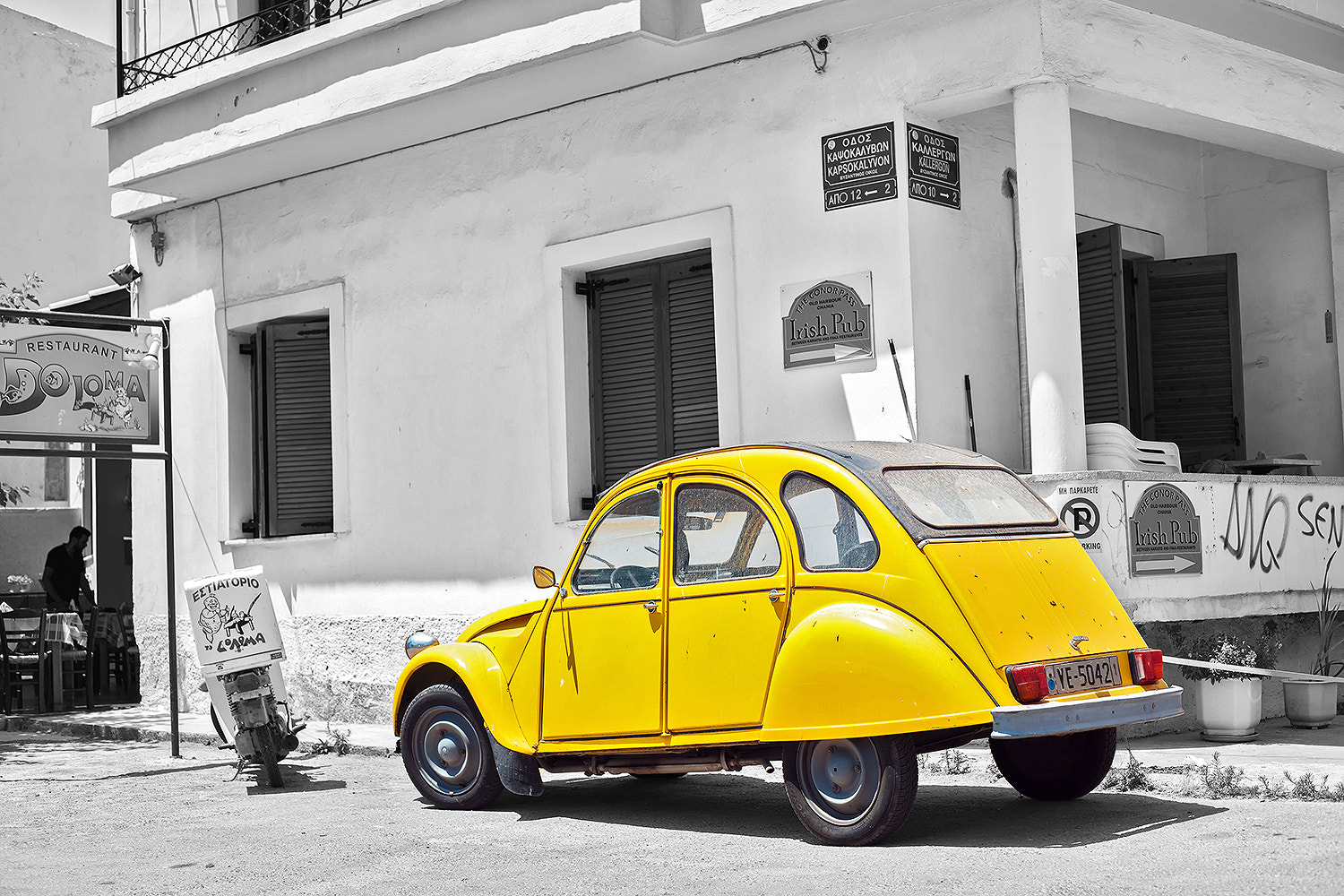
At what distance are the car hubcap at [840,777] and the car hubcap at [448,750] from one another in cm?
209

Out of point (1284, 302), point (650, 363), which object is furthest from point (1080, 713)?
point (1284, 302)

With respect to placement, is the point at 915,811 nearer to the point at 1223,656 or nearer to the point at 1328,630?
the point at 1223,656

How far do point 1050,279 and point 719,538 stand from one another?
342cm

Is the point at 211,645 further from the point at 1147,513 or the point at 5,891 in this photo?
the point at 1147,513

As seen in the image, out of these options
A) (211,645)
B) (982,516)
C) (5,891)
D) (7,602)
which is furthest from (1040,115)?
(7,602)

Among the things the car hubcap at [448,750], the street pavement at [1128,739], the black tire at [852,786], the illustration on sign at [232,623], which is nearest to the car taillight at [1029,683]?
the black tire at [852,786]

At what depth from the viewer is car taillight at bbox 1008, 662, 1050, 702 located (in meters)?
6.14

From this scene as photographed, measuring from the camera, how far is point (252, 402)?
14.1 m

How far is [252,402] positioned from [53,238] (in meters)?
12.4

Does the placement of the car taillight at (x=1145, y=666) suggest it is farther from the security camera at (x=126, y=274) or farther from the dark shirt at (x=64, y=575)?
the dark shirt at (x=64, y=575)

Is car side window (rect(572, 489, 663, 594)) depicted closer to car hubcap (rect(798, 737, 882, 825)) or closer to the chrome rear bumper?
car hubcap (rect(798, 737, 882, 825))

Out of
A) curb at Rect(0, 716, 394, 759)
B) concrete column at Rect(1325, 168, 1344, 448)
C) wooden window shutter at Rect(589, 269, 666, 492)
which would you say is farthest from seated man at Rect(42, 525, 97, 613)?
concrete column at Rect(1325, 168, 1344, 448)

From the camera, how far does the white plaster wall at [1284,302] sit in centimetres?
1166

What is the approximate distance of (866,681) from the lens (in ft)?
20.8
